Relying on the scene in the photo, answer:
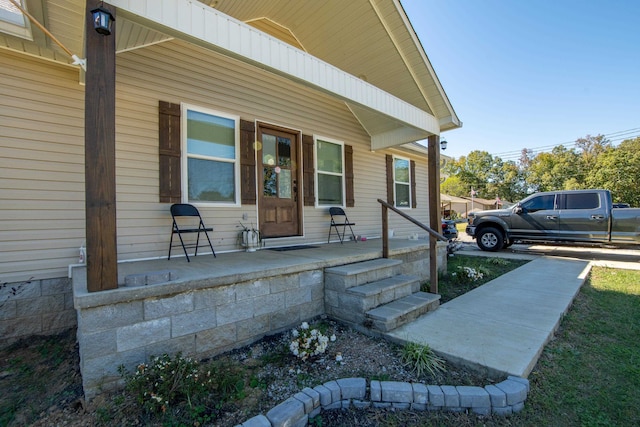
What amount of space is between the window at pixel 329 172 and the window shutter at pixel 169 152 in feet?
8.22

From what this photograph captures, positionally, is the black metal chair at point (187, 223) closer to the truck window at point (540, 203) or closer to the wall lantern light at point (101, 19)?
the wall lantern light at point (101, 19)

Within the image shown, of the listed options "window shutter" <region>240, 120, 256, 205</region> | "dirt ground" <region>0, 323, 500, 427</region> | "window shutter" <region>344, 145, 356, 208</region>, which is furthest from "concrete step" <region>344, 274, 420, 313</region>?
"window shutter" <region>344, 145, 356, 208</region>

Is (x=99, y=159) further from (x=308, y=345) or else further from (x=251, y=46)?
(x=308, y=345)

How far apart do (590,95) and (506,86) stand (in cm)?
796

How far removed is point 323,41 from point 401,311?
4.55 metres

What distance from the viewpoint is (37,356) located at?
259 centimetres

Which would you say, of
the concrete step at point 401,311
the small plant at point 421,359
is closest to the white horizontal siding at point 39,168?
the concrete step at point 401,311

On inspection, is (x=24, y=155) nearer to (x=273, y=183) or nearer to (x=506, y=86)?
(x=273, y=183)

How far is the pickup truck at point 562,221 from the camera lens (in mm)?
6781

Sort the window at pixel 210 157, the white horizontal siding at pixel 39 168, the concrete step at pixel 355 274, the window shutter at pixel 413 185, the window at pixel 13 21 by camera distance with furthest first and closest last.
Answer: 1. the window shutter at pixel 413 185
2. the window at pixel 210 157
3. the concrete step at pixel 355 274
4. the white horizontal siding at pixel 39 168
5. the window at pixel 13 21

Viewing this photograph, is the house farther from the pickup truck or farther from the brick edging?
the pickup truck

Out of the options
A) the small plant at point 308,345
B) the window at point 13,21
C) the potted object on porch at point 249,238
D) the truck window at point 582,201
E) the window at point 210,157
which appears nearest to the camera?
the small plant at point 308,345

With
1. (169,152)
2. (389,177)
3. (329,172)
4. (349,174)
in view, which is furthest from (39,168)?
(389,177)

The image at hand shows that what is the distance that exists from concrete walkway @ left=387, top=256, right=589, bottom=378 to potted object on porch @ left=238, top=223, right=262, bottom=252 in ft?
8.17
